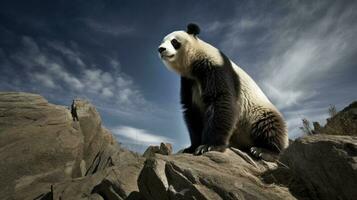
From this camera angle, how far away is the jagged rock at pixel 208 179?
11.5 feet

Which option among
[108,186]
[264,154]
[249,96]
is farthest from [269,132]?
[108,186]

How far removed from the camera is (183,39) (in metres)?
7.44

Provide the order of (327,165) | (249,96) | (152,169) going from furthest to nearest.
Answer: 1. (249,96)
2. (152,169)
3. (327,165)

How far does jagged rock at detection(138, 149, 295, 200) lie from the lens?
350cm

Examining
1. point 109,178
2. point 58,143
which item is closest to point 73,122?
point 58,143

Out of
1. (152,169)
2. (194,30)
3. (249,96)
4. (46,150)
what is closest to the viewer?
(152,169)

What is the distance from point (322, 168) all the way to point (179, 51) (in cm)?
474

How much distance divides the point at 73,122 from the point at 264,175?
434 inches

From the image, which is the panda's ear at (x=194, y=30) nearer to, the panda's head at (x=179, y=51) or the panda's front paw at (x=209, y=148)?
the panda's head at (x=179, y=51)

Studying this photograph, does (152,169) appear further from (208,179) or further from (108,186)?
(108,186)

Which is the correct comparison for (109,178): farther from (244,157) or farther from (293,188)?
(293,188)

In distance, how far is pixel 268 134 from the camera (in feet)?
20.1

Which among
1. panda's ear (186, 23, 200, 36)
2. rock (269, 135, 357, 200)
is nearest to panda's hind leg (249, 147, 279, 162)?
rock (269, 135, 357, 200)

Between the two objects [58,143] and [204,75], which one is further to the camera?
[58,143]
